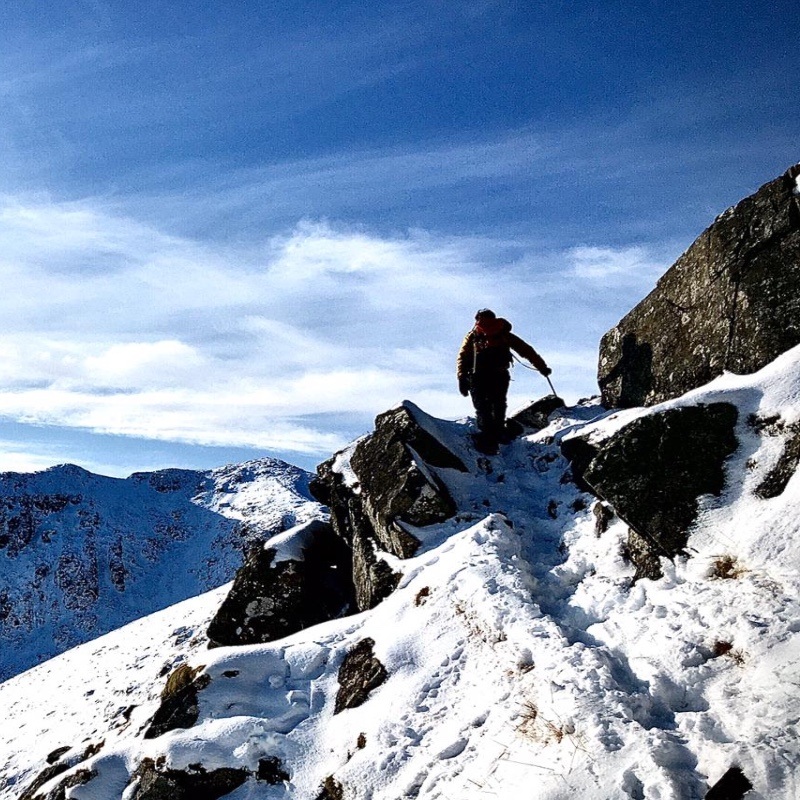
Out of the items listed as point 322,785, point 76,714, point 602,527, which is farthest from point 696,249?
point 76,714

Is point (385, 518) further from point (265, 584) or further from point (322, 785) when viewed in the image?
point (322, 785)

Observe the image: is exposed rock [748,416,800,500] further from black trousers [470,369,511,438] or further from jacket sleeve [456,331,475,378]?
jacket sleeve [456,331,475,378]

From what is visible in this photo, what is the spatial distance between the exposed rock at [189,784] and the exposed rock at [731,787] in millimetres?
6389

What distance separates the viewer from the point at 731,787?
15.3 feet

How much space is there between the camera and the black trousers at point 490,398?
54.0ft

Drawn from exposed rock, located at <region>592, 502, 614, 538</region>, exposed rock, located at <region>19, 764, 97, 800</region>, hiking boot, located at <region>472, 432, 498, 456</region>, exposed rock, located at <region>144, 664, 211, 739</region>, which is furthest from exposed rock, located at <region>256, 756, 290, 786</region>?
hiking boot, located at <region>472, 432, 498, 456</region>

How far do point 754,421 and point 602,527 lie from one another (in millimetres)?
3225

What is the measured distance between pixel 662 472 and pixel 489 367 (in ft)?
24.1

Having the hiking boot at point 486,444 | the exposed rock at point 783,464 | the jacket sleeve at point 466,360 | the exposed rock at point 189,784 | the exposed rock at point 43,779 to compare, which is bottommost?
the exposed rock at point 43,779

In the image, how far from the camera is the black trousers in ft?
54.0

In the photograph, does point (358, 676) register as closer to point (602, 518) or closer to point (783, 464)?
point (602, 518)

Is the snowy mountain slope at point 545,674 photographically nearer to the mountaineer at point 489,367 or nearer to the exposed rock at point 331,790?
the exposed rock at point 331,790

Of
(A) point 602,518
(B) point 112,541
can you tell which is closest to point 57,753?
(A) point 602,518

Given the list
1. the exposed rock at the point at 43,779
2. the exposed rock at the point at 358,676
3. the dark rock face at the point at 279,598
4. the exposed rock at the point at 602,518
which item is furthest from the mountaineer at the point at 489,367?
the exposed rock at the point at 43,779
